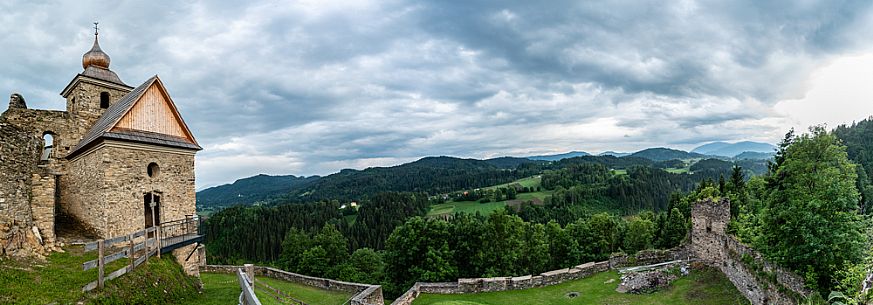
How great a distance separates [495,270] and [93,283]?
941 inches

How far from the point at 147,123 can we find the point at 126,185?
2669mm

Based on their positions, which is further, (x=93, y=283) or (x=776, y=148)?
(x=776, y=148)

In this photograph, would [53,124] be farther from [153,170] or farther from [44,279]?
[44,279]

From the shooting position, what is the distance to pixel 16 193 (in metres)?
11.7

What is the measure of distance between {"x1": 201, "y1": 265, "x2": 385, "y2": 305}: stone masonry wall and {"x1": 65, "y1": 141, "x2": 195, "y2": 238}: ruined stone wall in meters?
5.82

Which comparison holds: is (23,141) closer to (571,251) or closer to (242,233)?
(571,251)

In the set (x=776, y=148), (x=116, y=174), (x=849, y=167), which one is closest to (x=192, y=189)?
(x=116, y=174)

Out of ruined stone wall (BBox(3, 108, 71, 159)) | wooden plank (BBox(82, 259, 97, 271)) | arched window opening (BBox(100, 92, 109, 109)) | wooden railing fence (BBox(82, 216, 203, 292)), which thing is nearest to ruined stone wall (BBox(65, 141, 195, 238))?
wooden railing fence (BBox(82, 216, 203, 292))

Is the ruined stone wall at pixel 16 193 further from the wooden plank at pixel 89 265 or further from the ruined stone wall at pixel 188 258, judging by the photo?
the ruined stone wall at pixel 188 258

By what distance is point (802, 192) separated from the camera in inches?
480

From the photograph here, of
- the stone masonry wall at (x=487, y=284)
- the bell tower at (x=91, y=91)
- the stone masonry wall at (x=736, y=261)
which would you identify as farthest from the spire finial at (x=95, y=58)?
the stone masonry wall at (x=736, y=261)

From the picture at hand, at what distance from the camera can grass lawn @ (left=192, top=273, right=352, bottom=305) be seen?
14.3m

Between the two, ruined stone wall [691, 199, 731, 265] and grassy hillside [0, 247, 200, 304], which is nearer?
grassy hillside [0, 247, 200, 304]

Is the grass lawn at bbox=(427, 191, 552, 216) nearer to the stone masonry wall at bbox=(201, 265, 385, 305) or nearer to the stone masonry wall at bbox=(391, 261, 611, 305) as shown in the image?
the stone masonry wall at bbox=(201, 265, 385, 305)
